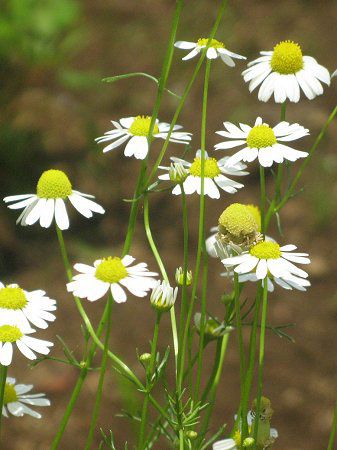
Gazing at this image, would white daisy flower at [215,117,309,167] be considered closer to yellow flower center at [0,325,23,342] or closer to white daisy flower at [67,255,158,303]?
white daisy flower at [67,255,158,303]

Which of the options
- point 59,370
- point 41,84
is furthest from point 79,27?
point 59,370

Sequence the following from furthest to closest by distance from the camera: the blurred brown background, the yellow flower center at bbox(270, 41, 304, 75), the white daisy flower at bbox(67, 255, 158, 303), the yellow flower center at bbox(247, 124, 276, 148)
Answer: the blurred brown background
the yellow flower center at bbox(270, 41, 304, 75)
the yellow flower center at bbox(247, 124, 276, 148)
the white daisy flower at bbox(67, 255, 158, 303)

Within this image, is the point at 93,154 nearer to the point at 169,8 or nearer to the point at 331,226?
the point at 331,226

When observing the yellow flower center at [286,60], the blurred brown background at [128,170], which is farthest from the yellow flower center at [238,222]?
the blurred brown background at [128,170]

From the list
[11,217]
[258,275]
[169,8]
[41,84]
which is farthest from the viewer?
[169,8]

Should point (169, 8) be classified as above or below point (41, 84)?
above

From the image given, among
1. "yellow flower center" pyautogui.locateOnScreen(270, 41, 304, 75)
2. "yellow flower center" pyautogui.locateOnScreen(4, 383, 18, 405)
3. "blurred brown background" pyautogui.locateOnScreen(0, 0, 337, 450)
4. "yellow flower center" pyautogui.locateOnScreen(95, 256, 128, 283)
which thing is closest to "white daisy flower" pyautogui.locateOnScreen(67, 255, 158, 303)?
"yellow flower center" pyautogui.locateOnScreen(95, 256, 128, 283)

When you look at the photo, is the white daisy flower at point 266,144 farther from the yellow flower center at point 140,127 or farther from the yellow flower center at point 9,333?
the yellow flower center at point 9,333
